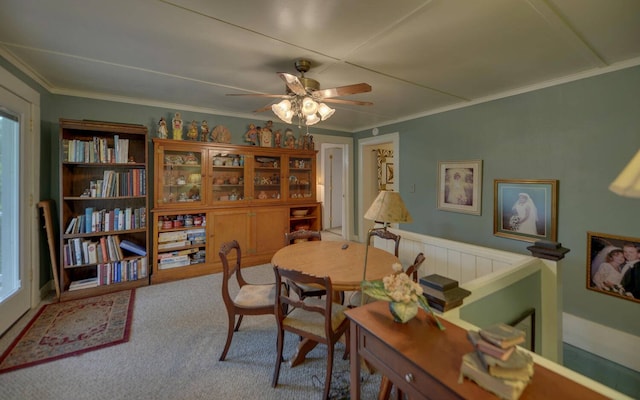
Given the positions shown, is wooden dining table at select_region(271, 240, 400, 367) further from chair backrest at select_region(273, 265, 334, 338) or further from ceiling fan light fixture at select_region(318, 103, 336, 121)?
ceiling fan light fixture at select_region(318, 103, 336, 121)

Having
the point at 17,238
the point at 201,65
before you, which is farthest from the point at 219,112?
the point at 17,238

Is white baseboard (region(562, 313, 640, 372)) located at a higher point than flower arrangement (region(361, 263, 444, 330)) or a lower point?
lower

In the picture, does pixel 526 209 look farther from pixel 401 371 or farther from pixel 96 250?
pixel 96 250

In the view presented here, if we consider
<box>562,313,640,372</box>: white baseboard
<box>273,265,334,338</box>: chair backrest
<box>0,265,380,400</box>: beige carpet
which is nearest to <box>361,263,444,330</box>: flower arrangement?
<box>273,265,334,338</box>: chair backrest

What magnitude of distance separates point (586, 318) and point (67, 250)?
212 inches

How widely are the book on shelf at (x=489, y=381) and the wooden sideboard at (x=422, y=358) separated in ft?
0.05

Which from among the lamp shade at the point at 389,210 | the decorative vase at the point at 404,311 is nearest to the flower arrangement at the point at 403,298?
the decorative vase at the point at 404,311

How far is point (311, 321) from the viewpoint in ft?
5.89

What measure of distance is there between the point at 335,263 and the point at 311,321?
0.47m

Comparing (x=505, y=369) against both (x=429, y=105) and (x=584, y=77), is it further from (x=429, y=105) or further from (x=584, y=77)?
(x=429, y=105)

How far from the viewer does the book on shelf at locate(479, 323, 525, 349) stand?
0.73 meters

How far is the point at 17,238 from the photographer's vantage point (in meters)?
2.45

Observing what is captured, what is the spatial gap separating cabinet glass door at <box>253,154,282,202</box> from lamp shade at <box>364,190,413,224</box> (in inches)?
108

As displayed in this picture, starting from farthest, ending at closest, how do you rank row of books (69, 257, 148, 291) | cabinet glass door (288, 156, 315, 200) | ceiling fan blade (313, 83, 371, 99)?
cabinet glass door (288, 156, 315, 200)
row of books (69, 257, 148, 291)
ceiling fan blade (313, 83, 371, 99)
